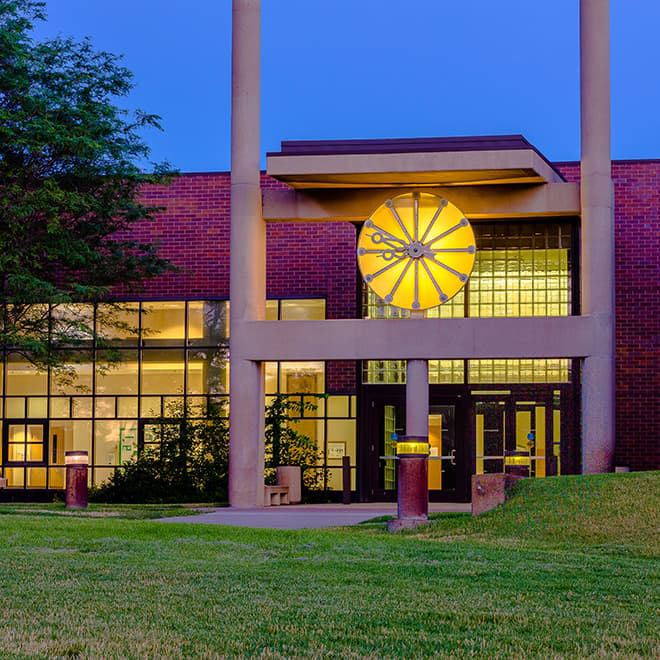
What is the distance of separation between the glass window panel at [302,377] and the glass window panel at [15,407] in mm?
7064

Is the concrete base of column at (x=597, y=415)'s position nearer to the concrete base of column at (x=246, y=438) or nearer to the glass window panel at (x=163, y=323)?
the concrete base of column at (x=246, y=438)

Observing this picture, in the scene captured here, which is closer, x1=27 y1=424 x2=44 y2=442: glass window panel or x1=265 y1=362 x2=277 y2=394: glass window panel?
x1=265 y1=362 x2=277 y2=394: glass window panel

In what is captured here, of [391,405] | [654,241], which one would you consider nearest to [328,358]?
[391,405]

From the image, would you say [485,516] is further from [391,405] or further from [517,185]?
[391,405]

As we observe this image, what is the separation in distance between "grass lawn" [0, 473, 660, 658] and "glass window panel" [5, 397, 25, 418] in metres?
16.4

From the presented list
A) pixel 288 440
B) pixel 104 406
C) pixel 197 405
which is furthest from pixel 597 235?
pixel 104 406

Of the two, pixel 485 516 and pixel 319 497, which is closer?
pixel 485 516

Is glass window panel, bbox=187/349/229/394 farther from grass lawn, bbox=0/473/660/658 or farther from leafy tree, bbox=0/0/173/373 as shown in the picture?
grass lawn, bbox=0/473/660/658

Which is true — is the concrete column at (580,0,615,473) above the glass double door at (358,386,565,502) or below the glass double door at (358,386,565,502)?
above

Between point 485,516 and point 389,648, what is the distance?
1187 cm

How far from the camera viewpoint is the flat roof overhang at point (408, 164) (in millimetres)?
27516

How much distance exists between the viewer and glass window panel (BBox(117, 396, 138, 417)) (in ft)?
114

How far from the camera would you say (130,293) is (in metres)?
35.2

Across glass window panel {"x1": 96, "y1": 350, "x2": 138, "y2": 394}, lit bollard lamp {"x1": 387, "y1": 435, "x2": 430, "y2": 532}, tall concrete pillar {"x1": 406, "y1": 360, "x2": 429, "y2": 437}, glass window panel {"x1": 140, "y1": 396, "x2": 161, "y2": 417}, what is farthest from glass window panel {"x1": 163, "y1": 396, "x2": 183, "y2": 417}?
lit bollard lamp {"x1": 387, "y1": 435, "x2": 430, "y2": 532}
